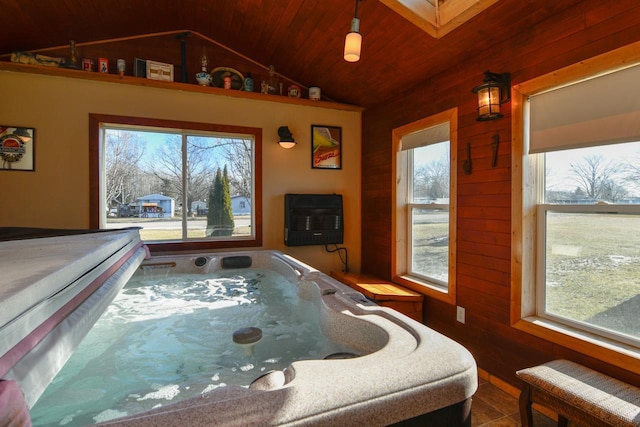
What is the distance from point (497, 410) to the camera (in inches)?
71.4

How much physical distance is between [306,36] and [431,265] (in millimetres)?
2304

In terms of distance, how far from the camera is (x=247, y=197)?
137 inches

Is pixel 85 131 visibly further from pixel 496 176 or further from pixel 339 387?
pixel 496 176

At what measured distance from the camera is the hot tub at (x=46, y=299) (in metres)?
0.77

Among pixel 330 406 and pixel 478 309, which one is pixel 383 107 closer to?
pixel 478 309

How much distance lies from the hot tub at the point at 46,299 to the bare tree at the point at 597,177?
2395 mm

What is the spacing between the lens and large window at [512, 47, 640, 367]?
155 cm

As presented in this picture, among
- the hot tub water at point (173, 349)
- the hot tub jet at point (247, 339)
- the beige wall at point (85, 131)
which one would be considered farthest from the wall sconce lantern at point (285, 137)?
the hot tub jet at point (247, 339)

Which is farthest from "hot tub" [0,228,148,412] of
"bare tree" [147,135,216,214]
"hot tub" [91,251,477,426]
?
"bare tree" [147,135,216,214]

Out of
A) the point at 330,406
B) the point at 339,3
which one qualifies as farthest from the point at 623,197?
the point at 339,3

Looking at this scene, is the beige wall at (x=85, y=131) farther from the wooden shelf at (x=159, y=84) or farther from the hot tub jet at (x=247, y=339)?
the hot tub jet at (x=247, y=339)

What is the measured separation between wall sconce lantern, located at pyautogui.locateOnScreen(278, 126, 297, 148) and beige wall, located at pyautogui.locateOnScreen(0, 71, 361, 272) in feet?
0.36

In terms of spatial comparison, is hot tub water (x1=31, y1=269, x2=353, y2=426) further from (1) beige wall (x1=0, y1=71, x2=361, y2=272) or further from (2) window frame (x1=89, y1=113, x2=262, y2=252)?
(1) beige wall (x1=0, y1=71, x2=361, y2=272)

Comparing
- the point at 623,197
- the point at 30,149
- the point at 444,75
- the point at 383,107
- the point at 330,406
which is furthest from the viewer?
the point at 383,107
